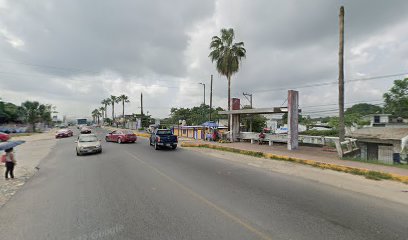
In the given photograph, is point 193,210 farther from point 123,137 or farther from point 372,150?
point 372,150

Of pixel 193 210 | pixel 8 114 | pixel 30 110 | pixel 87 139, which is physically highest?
pixel 30 110

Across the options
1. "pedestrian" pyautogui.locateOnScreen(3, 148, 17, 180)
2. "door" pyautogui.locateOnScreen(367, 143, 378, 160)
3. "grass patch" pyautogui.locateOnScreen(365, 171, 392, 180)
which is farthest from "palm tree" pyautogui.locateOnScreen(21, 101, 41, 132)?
"door" pyautogui.locateOnScreen(367, 143, 378, 160)

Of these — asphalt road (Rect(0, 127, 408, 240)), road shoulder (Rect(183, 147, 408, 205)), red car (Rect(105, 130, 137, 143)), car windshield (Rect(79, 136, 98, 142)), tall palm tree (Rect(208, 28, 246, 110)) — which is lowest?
road shoulder (Rect(183, 147, 408, 205))

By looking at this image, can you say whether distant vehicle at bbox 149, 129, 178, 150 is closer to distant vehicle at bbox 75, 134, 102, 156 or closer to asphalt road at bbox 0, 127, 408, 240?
distant vehicle at bbox 75, 134, 102, 156

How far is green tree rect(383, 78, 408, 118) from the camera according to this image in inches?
1799

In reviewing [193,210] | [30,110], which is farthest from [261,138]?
[30,110]

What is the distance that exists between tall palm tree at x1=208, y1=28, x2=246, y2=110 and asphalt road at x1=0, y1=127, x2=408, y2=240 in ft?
67.6

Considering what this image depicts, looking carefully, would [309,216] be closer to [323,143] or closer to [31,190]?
[31,190]

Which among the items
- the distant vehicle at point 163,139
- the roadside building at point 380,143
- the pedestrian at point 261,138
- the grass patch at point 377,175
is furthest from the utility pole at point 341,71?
the distant vehicle at point 163,139

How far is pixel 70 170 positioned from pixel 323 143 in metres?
21.0

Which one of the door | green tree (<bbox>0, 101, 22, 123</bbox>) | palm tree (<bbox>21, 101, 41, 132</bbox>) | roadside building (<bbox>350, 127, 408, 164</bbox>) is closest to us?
roadside building (<bbox>350, 127, 408, 164</bbox>)

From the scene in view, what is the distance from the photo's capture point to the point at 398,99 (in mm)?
47219

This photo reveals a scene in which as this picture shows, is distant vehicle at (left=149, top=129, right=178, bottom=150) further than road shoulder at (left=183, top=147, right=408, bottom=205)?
Yes

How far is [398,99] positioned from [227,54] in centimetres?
4432
